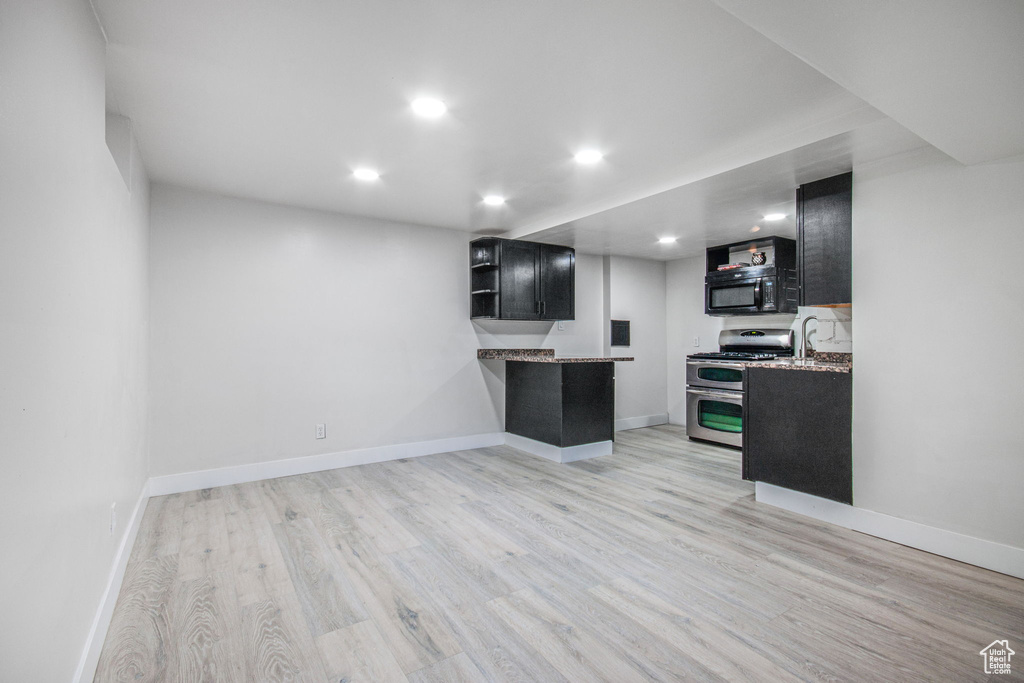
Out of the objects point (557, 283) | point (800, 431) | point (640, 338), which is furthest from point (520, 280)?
point (800, 431)

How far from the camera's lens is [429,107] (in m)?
2.38

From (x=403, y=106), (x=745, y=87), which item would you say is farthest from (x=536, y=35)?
(x=745, y=87)

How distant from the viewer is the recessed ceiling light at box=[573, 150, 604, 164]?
9.62 feet

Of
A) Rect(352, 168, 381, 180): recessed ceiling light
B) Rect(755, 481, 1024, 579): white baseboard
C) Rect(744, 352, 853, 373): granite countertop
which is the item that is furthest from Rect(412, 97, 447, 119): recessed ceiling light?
Rect(755, 481, 1024, 579): white baseboard

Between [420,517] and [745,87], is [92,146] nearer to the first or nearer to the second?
[420,517]

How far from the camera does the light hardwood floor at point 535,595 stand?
5.49 ft

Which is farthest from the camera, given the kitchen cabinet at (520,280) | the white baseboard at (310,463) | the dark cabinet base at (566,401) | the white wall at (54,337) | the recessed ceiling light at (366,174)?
the kitchen cabinet at (520,280)

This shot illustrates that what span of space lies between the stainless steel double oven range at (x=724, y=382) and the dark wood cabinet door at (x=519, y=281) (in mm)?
2005

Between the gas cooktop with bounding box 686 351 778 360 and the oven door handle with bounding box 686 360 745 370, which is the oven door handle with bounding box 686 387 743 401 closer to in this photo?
the oven door handle with bounding box 686 360 745 370

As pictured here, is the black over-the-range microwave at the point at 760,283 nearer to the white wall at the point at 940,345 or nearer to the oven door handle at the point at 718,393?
the oven door handle at the point at 718,393

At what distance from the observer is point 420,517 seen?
3.06 meters

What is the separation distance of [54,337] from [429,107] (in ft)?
5.87

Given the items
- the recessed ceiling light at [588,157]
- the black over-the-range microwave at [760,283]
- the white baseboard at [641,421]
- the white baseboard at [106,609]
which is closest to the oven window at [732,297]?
the black over-the-range microwave at [760,283]

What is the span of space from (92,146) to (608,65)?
203 centimetres
